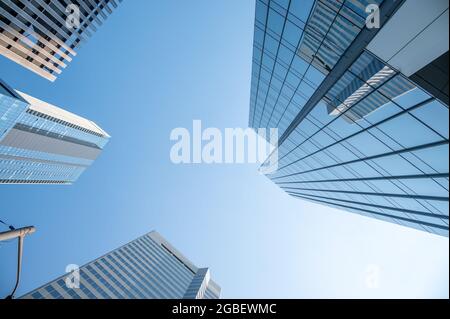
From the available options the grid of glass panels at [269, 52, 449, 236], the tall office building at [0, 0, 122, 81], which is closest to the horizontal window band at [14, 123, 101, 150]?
the tall office building at [0, 0, 122, 81]

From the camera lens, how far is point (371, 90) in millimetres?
12133

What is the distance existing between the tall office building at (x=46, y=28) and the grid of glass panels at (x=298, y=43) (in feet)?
184

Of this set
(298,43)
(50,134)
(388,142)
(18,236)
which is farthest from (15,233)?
(50,134)

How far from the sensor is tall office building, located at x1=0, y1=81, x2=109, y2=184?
135 m

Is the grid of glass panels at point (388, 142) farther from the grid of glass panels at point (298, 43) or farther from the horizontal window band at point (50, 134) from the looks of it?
the horizontal window band at point (50, 134)

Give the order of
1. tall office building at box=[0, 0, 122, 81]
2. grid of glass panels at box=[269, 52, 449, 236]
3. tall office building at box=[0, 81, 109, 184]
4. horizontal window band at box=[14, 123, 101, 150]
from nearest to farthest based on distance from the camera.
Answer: grid of glass panels at box=[269, 52, 449, 236] < tall office building at box=[0, 0, 122, 81] < tall office building at box=[0, 81, 109, 184] < horizontal window band at box=[14, 123, 101, 150]

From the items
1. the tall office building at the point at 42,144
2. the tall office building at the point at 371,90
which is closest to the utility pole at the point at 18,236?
the tall office building at the point at 371,90

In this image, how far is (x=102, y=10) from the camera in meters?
82.4

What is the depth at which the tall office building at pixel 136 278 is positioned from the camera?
84.7 meters

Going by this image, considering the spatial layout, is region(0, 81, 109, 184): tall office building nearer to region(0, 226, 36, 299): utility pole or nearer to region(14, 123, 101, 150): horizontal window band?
region(14, 123, 101, 150): horizontal window band

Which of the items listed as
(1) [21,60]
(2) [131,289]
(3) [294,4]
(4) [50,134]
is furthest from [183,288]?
(3) [294,4]

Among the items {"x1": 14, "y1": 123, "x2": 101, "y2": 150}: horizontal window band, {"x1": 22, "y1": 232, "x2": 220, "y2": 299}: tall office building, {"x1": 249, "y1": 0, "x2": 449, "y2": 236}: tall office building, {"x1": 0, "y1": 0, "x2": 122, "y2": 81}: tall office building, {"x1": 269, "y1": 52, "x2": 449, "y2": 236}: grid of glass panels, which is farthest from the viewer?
{"x1": 14, "y1": 123, "x2": 101, "y2": 150}: horizontal window band

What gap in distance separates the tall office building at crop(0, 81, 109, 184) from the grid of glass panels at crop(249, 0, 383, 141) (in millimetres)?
113244

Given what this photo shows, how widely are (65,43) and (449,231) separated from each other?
90.2m
